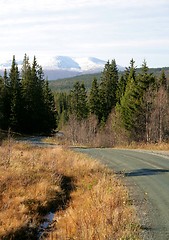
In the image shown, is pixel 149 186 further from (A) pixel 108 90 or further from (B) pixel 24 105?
(A) pixel 108 90

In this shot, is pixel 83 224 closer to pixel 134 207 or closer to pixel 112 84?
pixel 134 207

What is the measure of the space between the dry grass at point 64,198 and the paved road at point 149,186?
40 cm

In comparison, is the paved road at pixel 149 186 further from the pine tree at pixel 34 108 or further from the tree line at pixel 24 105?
the pine tree at pixel 34 108

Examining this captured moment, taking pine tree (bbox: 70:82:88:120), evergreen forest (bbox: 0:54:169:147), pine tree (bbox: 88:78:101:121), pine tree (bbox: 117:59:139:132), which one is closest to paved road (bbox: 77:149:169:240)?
evergreen forest (bbox: 0:54:169:147)

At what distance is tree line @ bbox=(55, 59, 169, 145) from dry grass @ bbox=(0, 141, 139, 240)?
81.1 ft

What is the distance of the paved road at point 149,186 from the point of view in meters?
8.77

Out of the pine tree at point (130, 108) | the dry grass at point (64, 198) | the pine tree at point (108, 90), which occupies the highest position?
the pine tree at point (108, 90)

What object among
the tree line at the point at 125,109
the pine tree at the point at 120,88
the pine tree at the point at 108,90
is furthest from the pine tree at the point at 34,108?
the pine tree at the point at 120,88

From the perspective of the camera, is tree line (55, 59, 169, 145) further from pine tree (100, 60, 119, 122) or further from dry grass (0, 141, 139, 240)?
dry grass (0, 141, 139, 240)

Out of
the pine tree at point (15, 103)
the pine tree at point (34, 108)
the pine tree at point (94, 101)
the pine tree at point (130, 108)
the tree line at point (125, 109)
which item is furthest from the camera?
the pine tree at point (94, 101)

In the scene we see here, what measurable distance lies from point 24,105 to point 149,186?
45.3 metres

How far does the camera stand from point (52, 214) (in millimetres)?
12914

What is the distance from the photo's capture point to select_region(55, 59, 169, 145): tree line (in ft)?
152

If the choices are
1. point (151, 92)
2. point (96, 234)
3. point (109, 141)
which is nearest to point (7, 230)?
point (96, 234)
